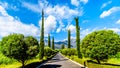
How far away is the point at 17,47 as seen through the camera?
3031 cm

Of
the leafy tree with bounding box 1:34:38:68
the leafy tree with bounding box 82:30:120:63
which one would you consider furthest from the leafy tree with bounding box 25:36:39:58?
the leafy tree with bounding box 82:30:120:63

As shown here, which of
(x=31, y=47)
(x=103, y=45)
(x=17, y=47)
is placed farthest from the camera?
(x=103, y=45)

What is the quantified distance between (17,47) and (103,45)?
47.5 feet

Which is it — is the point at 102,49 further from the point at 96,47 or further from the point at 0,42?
the point at 0,42

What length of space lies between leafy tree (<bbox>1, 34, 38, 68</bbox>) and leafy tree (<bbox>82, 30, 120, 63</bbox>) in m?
10.2

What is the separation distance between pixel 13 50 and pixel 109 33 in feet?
55.9

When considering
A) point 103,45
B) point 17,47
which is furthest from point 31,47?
point 103,45

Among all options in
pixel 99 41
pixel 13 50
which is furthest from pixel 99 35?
pixel 13 50

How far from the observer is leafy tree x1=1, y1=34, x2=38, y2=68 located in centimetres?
3020

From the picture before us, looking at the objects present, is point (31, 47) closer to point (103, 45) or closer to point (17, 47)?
point (17, 47)

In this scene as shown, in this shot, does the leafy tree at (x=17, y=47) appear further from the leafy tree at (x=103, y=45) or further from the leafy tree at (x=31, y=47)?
the leafy tree at (x=103, y=45)

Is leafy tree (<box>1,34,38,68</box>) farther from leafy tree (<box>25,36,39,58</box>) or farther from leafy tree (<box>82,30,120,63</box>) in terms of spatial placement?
leafy tree (<box>82,30,120,63</box>)

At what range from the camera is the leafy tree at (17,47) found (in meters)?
30.2

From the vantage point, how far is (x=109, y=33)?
119 ft
